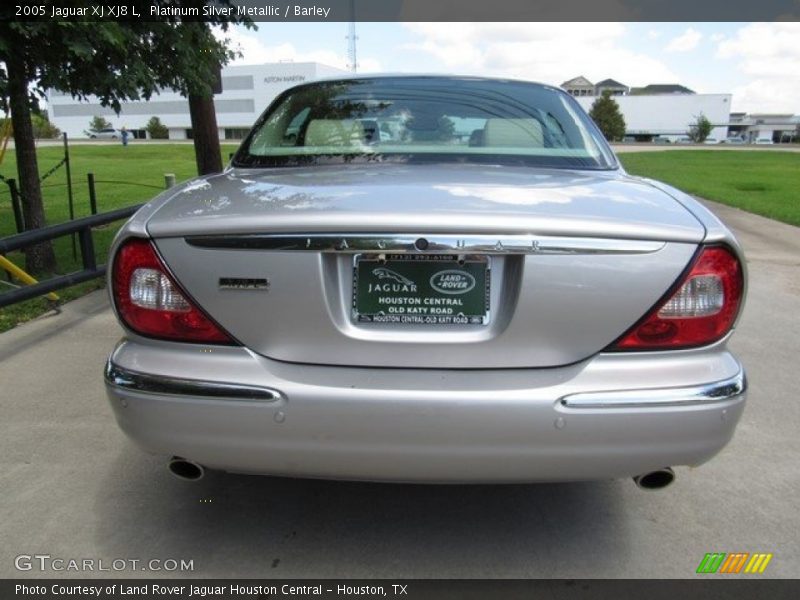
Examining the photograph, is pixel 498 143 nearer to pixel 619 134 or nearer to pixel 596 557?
pixel 596 557

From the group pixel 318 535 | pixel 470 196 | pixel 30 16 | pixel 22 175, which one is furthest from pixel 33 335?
Answer: pixel 470 196

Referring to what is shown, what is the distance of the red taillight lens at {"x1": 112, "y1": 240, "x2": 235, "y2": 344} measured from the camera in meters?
2.12

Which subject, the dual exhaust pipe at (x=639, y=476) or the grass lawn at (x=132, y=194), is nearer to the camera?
the dual exhaust pipe at (x=639, y=476)

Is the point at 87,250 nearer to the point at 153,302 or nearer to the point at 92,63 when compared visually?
the point at 92,63

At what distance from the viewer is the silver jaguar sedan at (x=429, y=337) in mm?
2002

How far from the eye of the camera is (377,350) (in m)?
2.06

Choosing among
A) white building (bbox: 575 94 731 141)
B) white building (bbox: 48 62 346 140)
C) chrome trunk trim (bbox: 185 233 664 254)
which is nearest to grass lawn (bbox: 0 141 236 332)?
chrome trunk trim (bbox: 185 233 664 254)

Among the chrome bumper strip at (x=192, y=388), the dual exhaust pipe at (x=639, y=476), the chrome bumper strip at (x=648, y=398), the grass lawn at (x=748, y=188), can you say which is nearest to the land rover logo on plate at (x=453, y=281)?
the chrome bumper strip at (x=648, y=398)

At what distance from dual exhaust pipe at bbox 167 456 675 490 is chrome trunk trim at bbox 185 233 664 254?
0.76 m

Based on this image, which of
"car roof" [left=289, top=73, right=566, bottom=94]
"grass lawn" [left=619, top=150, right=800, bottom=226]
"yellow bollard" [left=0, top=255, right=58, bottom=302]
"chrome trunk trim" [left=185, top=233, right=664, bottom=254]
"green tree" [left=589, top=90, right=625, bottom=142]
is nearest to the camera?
"chrome trunk trim" [left=185, top=233, right=664, bottom=254]

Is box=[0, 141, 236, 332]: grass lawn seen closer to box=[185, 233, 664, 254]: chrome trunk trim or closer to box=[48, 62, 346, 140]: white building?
box=[185, 233, 664, 254]: chrome trunk trim

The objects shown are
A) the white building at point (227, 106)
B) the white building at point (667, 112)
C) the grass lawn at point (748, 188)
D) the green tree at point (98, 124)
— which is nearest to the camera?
the grass lawn at point (748, 188)

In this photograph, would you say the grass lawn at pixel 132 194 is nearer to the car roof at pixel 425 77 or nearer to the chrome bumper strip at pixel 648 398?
the car roof at pixel 425 77

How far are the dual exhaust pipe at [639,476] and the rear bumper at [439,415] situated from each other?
0.13 metres
